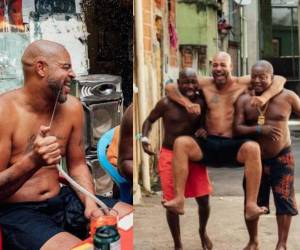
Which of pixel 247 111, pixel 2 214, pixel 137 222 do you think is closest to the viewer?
pixel 2 214

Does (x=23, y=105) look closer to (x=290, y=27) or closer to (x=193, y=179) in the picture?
(x=193, y=179)

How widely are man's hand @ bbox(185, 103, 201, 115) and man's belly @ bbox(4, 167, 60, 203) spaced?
16.7 inches

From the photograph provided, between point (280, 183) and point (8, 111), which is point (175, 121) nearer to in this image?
point (280, 183)

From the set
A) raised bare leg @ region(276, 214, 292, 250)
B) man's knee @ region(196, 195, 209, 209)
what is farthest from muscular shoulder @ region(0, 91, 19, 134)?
raised bare leg @ region(276, 214, 292, 250)

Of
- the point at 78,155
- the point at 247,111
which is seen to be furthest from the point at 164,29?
the point at 78,155

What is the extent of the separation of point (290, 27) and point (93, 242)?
0.86 m

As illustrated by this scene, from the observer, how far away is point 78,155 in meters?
1.44

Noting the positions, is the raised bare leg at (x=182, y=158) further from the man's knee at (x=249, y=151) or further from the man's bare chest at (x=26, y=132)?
the man's bare chest at (x=26, y=132)

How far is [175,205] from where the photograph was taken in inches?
63.3

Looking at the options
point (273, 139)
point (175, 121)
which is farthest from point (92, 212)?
point (273, 139)

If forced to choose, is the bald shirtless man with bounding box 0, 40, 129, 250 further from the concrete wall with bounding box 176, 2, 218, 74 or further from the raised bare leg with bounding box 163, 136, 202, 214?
the concrete wall with bounding box 176, 2, 218, 74

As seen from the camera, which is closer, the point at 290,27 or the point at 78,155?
the point at 78,155

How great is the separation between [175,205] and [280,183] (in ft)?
1.09

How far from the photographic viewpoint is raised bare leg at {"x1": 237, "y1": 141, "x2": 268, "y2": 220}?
1554mm
